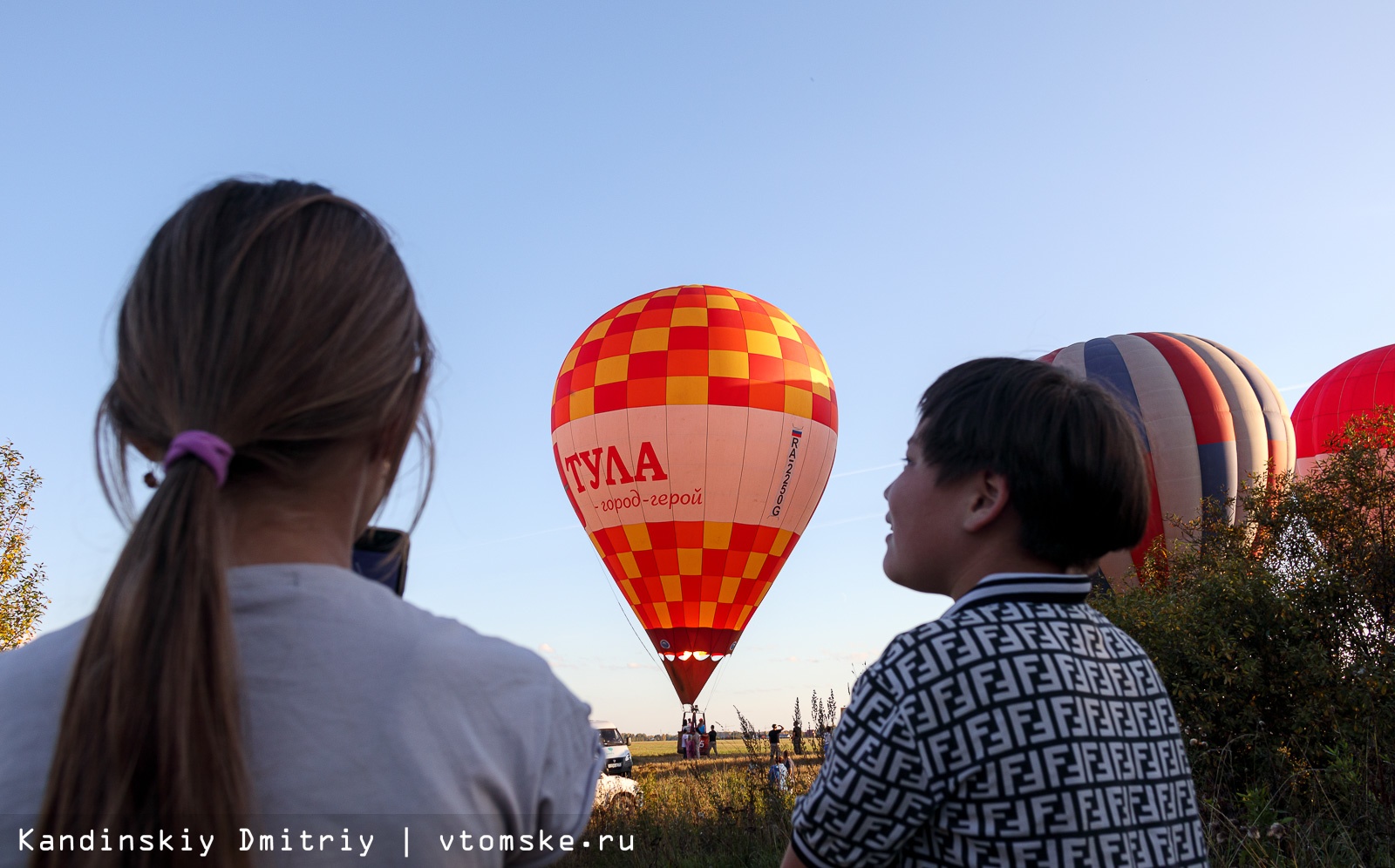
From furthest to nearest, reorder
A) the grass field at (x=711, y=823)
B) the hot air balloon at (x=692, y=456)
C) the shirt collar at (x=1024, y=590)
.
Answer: the hot air balloon at (x=692, y=456), the grass field at (x=711, y=823), the shirt collar at (x=1024, y=590)

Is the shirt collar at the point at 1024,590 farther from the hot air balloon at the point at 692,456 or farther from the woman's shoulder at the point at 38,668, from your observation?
the hot air balloon at the point at 692,456

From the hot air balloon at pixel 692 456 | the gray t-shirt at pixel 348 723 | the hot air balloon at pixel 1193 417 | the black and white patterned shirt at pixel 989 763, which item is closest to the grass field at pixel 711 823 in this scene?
the black and white patterned shirt at pixel 989 763

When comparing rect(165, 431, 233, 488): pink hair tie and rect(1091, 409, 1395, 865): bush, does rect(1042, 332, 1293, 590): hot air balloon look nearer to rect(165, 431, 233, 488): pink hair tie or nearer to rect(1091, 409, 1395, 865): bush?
rect(1091, 409, 1395, 865): bush

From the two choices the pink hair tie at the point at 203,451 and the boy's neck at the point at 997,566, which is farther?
the boy's neck at the point at 997,566

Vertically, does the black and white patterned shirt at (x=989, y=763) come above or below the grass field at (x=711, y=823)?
above

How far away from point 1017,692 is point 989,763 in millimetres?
104

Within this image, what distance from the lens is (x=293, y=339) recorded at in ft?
3.60

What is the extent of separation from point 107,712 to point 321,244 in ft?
1.76

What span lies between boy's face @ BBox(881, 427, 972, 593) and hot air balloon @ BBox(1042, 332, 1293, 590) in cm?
1836

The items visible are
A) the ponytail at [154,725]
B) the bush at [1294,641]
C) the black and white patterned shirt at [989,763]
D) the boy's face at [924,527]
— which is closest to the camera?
the ponytail at [154,725]

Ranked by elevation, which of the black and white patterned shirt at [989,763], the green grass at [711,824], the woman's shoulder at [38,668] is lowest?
the green grass at [711,824]

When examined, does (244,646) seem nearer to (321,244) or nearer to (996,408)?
(321,244)

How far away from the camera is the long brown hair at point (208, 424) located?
944 mm

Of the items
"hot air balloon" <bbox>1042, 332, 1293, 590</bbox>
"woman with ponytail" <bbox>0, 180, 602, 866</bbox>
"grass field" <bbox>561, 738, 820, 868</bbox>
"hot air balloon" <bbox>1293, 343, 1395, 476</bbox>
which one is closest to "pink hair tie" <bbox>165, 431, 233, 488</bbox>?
"woman with ponytail" <bbox>0, 180, 602, 866</bbox>
